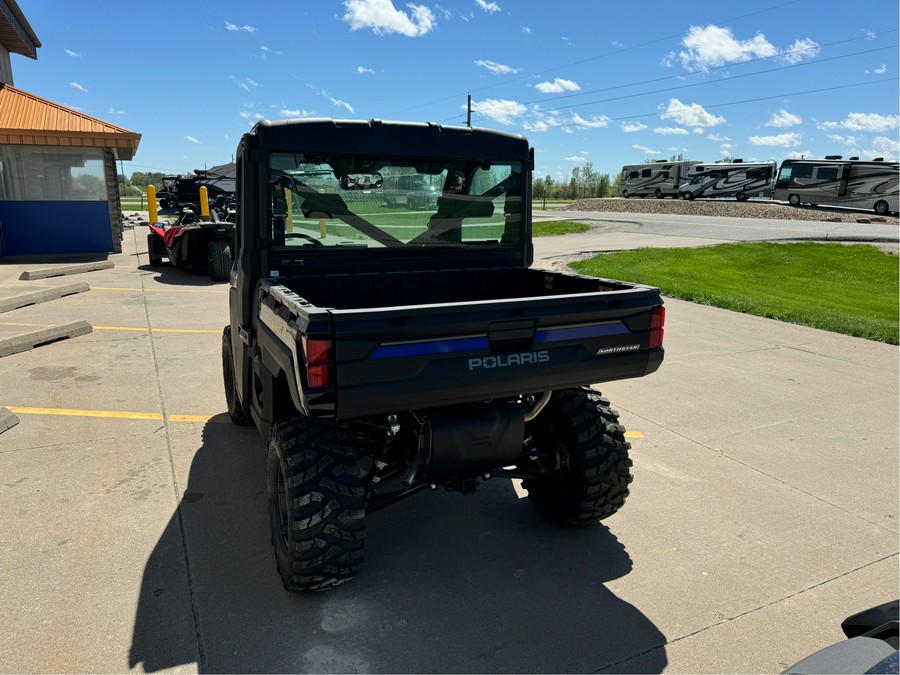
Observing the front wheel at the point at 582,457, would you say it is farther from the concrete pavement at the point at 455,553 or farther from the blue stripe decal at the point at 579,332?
the blue stripe decal at the point at 579,332

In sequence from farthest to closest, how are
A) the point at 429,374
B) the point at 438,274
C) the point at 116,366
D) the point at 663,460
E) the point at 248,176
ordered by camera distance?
the point at 116,366 < the point at 663,460 < the point at 438,274 < the point at 248,176 < the point at 429,374

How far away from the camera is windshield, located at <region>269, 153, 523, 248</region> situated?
356 cm

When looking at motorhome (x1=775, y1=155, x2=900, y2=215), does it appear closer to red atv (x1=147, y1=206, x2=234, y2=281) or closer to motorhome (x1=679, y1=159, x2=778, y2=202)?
motorhome (x1=679, y1=159, x2=778, y2=202)

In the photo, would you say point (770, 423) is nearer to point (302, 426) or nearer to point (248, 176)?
point (302, 426)

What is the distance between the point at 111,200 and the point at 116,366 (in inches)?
497

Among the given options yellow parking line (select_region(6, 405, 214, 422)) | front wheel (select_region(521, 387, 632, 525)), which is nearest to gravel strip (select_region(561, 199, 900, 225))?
front wheel (select_region(521, 387, 632, 525))

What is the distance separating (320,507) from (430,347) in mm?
884

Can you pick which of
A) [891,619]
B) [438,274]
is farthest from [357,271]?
[891,619]

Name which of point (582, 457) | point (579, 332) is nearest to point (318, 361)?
point (579, 332)

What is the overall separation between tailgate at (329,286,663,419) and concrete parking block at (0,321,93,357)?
6.11m

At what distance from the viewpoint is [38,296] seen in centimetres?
979

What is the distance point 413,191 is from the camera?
392cm

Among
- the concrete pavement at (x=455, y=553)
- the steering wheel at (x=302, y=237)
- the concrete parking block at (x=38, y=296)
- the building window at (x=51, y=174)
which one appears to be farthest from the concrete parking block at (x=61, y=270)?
the steering wheel at (x=302, y=237)

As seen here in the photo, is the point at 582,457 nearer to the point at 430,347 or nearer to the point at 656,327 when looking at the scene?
the point at 656,327
